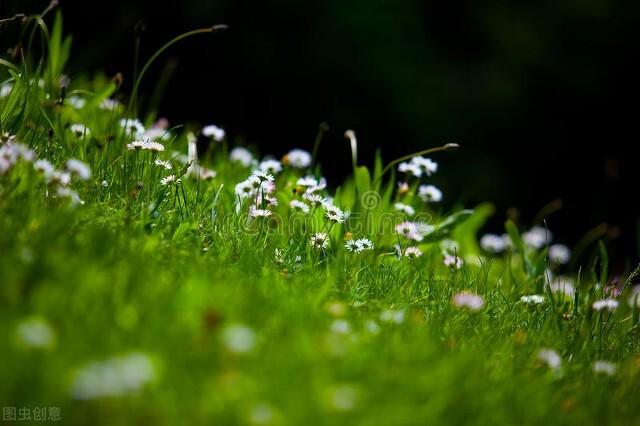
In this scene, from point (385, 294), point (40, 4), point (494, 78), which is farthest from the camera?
point (494, 78)

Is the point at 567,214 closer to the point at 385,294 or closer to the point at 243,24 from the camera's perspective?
the point at 243,24

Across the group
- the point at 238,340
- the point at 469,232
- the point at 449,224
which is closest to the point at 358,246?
the point at 449,224

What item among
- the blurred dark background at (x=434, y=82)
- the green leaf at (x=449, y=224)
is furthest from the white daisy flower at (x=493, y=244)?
the blurred dark background at (x=434, y=82)

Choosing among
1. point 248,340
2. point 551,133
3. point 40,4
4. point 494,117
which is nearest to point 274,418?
point 248,340

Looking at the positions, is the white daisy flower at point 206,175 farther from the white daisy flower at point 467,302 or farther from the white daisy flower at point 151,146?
the white daisy flower at point 467,302

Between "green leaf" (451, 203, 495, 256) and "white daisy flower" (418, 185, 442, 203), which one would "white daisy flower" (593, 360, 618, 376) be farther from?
"green leaf" (451, 203, 495, 256)

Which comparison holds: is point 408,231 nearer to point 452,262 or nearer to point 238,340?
point 452,262
